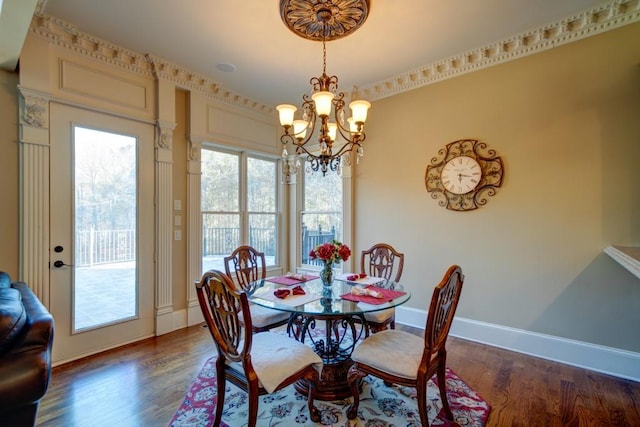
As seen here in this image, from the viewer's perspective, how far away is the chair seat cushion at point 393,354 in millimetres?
1859

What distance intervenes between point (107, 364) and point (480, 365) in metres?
3.47

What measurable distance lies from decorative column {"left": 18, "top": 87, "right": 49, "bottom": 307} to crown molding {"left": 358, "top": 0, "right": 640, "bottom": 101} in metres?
3.57

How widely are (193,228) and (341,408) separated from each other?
274 centimetres

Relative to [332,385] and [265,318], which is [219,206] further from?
[332,385]

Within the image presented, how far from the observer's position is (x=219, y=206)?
4.29 metres

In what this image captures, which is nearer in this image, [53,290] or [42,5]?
[42,5]

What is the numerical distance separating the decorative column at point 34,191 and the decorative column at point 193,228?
4.44 ft

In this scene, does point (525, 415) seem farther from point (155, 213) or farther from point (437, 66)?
point (155, 213)

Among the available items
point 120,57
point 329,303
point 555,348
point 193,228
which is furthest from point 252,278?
point 555,348

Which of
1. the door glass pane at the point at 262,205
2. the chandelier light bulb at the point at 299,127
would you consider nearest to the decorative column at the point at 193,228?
the door glass pane at the point at 262,205

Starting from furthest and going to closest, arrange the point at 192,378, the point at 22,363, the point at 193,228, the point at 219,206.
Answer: the point at 219,206
the point at 193,228
the point at 192,378
the point at 22,363

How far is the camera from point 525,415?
82.8 inches

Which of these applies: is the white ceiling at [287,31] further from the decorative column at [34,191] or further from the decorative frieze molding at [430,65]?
the decorative column at [34,191]

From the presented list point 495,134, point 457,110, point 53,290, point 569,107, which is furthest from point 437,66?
point 53,290
